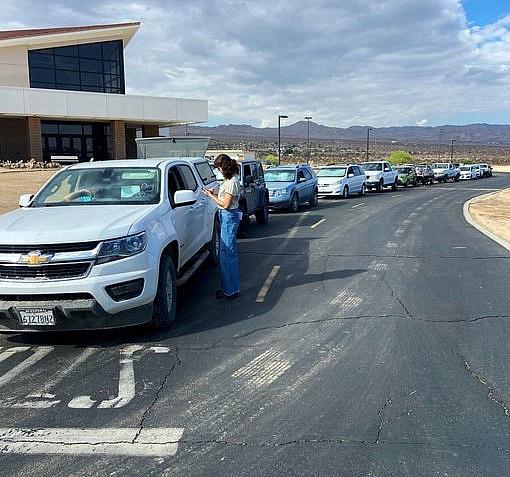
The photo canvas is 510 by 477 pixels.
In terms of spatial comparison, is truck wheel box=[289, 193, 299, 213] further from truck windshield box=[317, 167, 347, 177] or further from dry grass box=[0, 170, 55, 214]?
dry grass box=[0, 170, 55, 214]

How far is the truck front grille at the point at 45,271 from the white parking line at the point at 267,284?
2.76 metres

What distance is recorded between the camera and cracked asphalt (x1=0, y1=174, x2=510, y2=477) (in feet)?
11.6

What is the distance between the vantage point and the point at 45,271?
5121 mm

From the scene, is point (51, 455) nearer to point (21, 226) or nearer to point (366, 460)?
point (366, 460)

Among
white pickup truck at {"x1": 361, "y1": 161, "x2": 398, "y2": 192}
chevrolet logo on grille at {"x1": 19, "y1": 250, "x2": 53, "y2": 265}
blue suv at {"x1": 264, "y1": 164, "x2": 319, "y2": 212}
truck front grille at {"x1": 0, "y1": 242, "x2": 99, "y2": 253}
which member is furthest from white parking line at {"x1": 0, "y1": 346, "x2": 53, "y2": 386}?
white pickup truck at {"x1": 361, "y1": 161, "x2": 398, "y2": 192}

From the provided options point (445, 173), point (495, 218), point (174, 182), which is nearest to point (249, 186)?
point (174, 182)

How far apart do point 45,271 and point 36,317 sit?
436 mm

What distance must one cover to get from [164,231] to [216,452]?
10.1 ft

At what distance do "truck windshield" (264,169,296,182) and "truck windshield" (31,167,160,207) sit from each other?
1346 centimetres

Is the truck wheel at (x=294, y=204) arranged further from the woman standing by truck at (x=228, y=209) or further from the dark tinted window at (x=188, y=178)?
the woman standing by truck at (x=228, y=209)

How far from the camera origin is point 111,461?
3510 mm

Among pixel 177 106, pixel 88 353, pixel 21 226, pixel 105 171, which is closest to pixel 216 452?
pixel 88 353

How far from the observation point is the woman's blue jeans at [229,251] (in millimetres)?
7027

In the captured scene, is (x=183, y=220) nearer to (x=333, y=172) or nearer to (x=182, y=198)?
(x=182, y=198)
